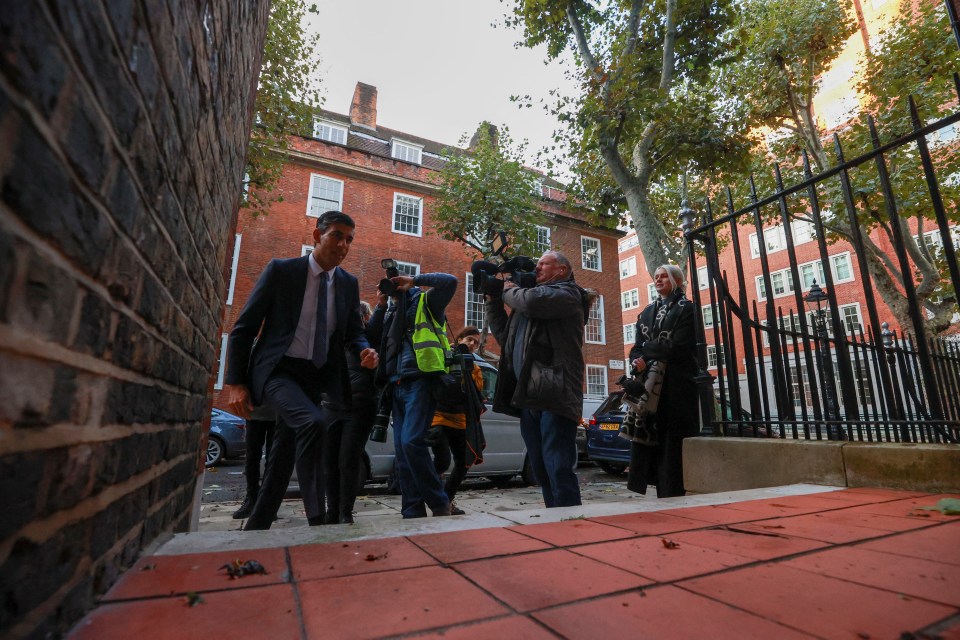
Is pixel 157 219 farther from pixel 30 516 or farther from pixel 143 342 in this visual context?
pixel 30 516

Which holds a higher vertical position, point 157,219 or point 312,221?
point 312,221

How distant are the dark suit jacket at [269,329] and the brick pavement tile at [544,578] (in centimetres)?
172

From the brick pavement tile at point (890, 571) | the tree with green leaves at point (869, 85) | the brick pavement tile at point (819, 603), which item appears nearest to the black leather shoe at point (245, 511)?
the brick pavement tile at point (819, 603)

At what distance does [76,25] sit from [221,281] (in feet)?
7.14

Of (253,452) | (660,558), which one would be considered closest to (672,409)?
(660,558)

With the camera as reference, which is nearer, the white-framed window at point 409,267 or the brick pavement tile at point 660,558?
the brick pavement tile at point 660,558

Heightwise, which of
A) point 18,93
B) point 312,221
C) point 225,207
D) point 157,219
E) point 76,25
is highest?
point 312,221

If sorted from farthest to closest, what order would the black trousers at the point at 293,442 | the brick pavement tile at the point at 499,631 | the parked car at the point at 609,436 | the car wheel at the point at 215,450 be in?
1. the car wheel at the point at 215,450
2. the parked car at the point at 609,436
3. the black trousers at the point at 293,442
4. the brick pavement tile at the point at 499,631

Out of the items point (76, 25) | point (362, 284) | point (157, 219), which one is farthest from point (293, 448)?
point (362, 284)

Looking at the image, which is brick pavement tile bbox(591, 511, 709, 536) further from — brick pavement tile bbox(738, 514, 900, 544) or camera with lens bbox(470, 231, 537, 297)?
camera with lens bbox(470, 231, 537, 297)

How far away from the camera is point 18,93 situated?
0.64 metres

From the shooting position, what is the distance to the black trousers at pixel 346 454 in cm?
328

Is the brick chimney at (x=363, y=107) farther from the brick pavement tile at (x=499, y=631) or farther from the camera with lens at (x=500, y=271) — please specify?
the brick pavement tile at (x=499, y=631)

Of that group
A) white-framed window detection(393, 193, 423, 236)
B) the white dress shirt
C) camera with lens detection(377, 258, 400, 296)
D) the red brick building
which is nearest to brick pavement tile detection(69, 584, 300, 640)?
the white dress shirt
